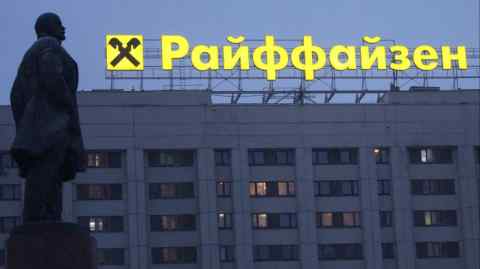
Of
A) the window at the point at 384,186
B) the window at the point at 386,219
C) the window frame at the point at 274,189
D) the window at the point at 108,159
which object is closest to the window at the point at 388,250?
the window at the point at 386,219

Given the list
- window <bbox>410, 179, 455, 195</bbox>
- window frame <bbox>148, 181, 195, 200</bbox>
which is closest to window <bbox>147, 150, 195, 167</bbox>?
window frame <bbox>148, 181, 195, 200</bbox>

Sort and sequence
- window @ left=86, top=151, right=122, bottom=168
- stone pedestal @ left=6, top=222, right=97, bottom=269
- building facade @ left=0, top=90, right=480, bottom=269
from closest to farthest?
1. stone pedestal @ left=6, top=222, right=97, bottom=269
2. building facade @ left=0, top=90, right=480, bottom=269
3. window @ left=86, top=151, right=122, bottom=168

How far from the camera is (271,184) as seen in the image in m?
87.2

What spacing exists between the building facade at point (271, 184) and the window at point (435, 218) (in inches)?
3.2

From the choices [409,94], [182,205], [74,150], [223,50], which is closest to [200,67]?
[223,50]

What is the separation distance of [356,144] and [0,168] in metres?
28.3

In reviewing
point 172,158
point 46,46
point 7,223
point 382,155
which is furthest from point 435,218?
point 46,46

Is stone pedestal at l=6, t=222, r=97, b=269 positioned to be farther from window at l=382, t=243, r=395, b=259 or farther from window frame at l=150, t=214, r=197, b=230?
window at l=382, t=243, r=395, b=259

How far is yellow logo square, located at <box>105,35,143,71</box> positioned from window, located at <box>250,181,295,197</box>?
1317 cm

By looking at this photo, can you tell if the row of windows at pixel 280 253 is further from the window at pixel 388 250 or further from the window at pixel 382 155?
the window at pixel 382 155

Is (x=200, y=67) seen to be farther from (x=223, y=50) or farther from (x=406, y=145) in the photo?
(x=406, y=145)

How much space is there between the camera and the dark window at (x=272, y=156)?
8781cm

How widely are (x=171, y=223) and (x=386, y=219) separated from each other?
17.4 m

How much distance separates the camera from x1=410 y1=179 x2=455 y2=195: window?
88688 mm
